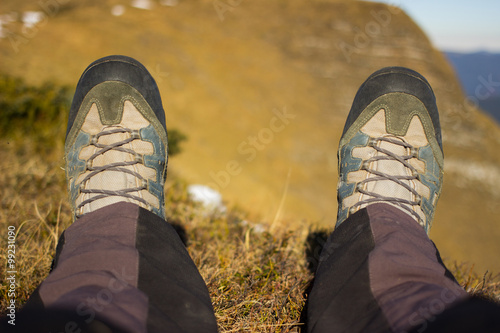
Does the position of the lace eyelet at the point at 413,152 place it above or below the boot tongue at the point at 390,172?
above

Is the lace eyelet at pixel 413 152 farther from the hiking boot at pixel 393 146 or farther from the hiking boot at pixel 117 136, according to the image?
the hiking boot at pixel 117 136

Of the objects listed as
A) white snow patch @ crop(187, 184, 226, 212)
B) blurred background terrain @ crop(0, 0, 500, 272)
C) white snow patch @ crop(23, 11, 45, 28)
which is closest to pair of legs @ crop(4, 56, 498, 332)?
white snow patch @ crop(187, 184, 226, 212)

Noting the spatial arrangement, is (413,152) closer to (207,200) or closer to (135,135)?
(135,135)

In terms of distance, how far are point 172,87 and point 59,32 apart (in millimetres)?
2554

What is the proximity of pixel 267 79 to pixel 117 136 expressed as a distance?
8730mm

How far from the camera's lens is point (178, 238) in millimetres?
1255

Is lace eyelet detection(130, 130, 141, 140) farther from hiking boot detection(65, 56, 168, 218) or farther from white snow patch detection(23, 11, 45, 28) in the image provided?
white snow patch detection(23, 11, 45, 28)

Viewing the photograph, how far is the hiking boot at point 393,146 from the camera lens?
1.54m

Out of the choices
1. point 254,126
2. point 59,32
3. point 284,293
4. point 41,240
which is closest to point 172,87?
point 254,126

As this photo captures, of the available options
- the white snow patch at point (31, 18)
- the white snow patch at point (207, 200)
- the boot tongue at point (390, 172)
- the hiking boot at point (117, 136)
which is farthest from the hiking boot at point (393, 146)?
the white snow patch at point (31, 18)

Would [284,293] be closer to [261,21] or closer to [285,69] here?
[285,69]

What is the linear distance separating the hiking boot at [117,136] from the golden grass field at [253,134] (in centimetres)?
27

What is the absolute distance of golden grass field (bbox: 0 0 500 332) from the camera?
1.58 m

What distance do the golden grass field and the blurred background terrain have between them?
0.04 m
